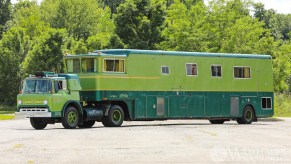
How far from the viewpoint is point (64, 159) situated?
52.8 feet

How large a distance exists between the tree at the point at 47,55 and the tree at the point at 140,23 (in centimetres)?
1165

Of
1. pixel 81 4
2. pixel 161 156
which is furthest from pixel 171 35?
pixel 81 4

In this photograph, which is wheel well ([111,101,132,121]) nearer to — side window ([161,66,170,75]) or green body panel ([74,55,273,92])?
green body panel ([74,55,273,92])

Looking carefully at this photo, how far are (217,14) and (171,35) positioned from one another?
4.74m

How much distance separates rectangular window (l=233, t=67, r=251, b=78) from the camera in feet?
137

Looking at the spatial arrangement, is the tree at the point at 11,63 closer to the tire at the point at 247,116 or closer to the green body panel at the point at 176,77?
the green body panel at the point at 176,77

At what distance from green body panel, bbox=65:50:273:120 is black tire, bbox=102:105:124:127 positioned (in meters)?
0.52

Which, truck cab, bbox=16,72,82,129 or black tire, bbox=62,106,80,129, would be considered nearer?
truck cab, bbox=16,72,82,129

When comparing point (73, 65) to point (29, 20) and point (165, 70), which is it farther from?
point (29, 20)

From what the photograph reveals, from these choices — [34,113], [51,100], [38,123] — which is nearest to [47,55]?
[38,123]

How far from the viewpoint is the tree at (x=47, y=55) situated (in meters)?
76.9

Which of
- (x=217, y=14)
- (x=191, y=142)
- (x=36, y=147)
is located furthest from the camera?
(x=217, y=14)

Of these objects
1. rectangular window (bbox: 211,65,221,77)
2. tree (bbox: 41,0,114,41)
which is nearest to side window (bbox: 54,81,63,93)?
rectangular window (bbox: 211,65,221,77)

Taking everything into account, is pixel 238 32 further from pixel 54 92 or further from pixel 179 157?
pixel 179 157
